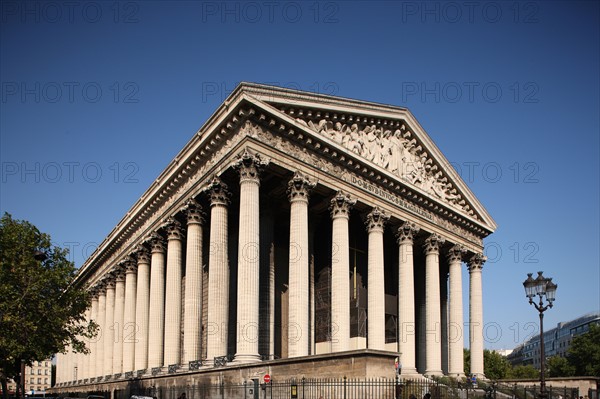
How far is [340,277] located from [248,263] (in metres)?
6.62

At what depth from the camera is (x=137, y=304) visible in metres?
45.8

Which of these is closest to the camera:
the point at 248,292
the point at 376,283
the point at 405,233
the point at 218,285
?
the point at 248,292

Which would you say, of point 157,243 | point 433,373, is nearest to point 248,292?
point 157,243

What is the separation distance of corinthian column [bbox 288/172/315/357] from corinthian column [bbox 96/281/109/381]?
27875 mm

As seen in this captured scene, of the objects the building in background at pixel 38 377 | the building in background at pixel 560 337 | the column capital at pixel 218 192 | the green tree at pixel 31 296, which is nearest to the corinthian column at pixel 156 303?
the green tree at pixel 31 296

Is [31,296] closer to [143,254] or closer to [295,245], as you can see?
[143,254]

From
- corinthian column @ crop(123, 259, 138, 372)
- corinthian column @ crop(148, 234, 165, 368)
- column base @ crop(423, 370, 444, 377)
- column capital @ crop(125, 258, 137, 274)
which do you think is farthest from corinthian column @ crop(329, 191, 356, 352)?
column capital @ crop(125, 258, 137, 274)

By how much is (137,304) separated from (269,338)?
46.3ft

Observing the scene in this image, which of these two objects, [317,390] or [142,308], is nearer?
[317,390]

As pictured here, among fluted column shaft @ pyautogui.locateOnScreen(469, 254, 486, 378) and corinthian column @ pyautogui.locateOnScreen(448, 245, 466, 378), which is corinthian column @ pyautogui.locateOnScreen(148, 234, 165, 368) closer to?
corinthian column @ pyautogui.locateOnScreen(448, 245, 466, 378)

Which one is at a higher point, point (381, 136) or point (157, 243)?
point (381, 136)

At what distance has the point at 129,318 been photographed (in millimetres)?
48312

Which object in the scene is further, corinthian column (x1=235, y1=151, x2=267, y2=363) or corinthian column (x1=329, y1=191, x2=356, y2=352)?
corinthian column (x1=329, y1=191, x2=356, y2=352)

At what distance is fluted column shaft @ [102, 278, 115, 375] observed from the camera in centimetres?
5281
